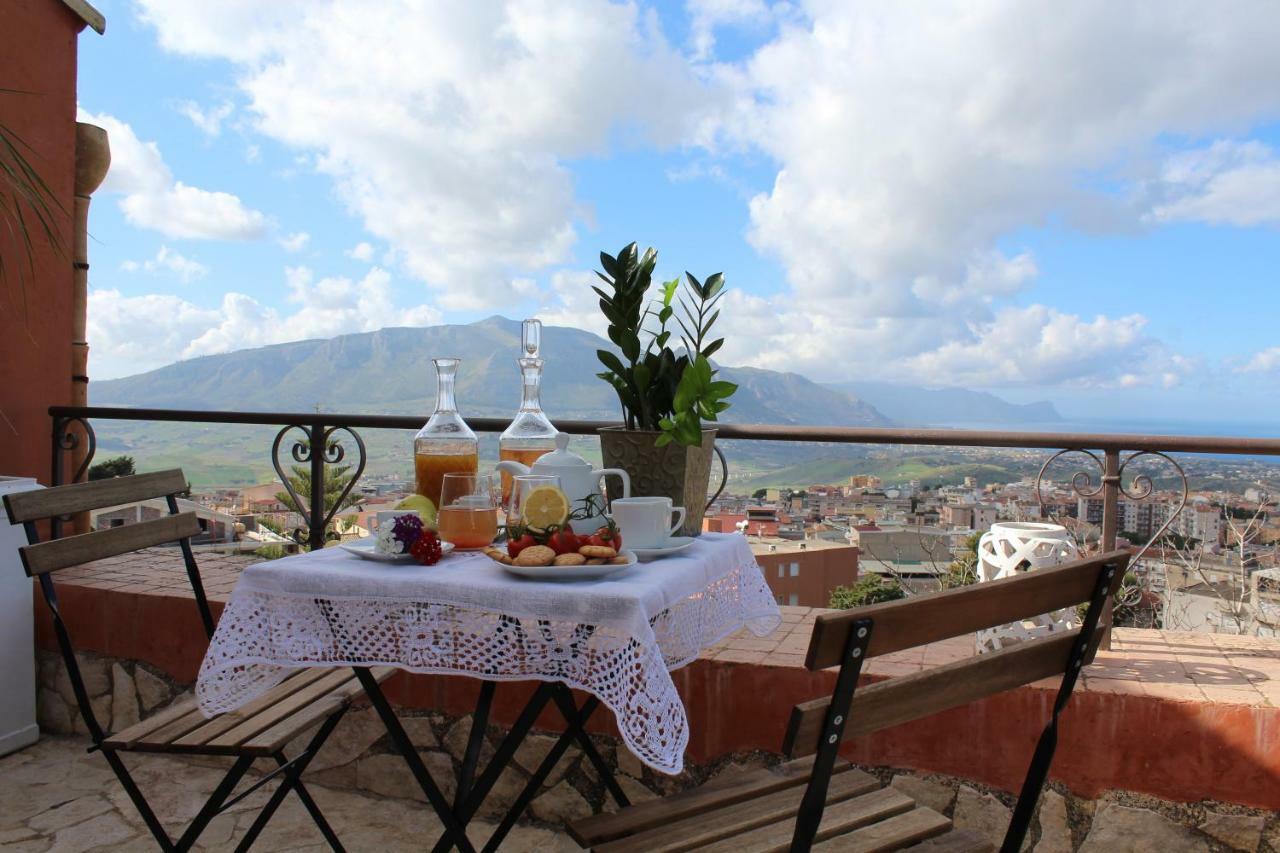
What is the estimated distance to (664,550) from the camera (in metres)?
1.62

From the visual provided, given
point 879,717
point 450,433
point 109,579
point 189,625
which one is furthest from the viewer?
point 109,579

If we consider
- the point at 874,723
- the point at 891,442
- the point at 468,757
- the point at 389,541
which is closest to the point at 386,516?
the point at 389,541

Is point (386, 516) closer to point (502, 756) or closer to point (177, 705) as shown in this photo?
point (502, 756)

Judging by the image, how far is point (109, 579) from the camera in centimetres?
323

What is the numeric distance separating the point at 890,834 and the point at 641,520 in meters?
0.66

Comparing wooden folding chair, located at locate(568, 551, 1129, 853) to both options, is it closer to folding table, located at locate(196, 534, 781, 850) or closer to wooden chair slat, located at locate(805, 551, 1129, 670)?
wooden chair slat, located at locate(805, 551, 1129, 670)

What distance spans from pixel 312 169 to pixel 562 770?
21416 mm

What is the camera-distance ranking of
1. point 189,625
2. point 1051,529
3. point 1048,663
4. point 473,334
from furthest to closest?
1. point 473,334
2. point 189,625
3. point 1051,529
4. point 1048,663

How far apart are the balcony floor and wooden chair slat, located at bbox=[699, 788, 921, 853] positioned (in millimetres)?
1092

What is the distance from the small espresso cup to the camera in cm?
161

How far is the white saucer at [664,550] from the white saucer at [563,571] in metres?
0.18

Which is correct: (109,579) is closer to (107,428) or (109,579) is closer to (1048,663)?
(107,428)

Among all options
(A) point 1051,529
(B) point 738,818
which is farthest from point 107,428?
(A) point 1051,529

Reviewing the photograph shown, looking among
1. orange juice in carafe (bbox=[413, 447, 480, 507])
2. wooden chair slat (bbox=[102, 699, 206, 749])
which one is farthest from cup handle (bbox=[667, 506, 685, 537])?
wooden chair slat (bbox=[102, 699, 206, 749])
